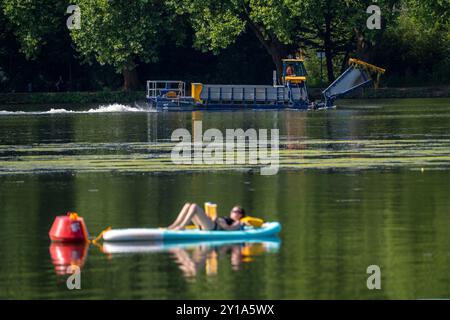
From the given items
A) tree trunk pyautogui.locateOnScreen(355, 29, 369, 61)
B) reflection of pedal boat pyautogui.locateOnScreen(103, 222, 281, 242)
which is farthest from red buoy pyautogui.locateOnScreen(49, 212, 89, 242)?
tree trunk pyautogui.locateOnScreen(355, 29, 369, 61)

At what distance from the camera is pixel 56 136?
216ft

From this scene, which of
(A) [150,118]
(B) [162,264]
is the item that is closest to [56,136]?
(A) [150,118]

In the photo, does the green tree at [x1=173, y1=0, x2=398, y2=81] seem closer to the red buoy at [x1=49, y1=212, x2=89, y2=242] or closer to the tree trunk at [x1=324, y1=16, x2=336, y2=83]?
the tree trunk at [x1=324, y1=16, x2=336, y2=83]

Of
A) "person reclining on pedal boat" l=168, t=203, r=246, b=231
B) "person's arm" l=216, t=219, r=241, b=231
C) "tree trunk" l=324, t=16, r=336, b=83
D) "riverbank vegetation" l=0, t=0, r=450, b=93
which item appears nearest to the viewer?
"person reclining on pedal boat" l=168, t=203, r=246, b=231

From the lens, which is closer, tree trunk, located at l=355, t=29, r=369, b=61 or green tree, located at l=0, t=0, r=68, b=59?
green tree, located at l=0, t=0, r=68, b=59

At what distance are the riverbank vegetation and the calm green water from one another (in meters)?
50.9

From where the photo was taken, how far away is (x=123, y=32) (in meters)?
118

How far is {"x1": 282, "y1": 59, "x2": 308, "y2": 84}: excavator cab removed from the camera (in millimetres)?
Result: 96438

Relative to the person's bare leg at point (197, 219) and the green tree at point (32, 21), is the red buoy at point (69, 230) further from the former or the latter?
the green tree at point (32, 21)

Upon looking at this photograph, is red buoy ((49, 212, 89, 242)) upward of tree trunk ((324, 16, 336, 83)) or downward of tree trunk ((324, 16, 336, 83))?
downward

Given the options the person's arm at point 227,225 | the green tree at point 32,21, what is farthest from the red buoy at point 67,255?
the green tree at point 32,21

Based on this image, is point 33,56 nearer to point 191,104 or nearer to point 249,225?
point 191,104

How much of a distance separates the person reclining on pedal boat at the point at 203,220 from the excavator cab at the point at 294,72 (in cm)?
6615

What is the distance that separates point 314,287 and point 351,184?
1576cm
